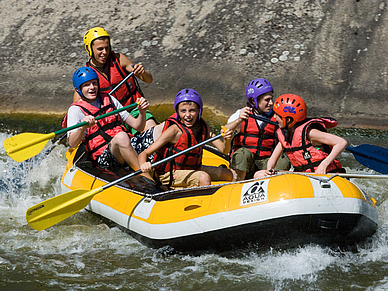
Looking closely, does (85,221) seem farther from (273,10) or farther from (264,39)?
(273,10)

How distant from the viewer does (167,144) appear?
5.09 metres

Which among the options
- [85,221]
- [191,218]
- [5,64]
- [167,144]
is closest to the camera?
[191,218]

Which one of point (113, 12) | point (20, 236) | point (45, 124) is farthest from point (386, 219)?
point (113, 12)

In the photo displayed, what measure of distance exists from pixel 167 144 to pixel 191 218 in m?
0.97

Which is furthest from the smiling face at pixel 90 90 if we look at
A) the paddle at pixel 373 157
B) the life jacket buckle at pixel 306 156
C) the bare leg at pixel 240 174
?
the paddle at pixel 373 157

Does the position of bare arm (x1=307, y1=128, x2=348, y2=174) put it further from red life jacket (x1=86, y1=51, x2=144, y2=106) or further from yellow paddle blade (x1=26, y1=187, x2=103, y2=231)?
red life jacket (x1=86, y1=51, x2=144, y2=106)

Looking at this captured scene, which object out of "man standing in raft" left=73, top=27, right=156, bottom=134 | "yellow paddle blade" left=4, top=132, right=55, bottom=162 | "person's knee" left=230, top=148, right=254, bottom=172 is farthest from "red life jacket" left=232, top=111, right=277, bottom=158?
"yellow paddle blade" left=4, top=132, right=55, bottom=162

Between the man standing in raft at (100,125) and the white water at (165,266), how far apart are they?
85cm

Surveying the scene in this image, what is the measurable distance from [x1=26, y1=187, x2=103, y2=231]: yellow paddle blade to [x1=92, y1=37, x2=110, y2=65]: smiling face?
1931 mm

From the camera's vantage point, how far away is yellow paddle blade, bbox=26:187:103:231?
16.0 ft

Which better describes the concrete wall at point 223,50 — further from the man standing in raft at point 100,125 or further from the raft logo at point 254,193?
the raft logo at point 254,193

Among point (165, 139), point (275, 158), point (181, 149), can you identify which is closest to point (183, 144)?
point (181, 149)

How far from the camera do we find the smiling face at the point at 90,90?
550 centimetres

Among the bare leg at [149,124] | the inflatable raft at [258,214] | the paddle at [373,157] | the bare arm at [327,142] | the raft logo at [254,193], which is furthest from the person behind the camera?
the bare leg at [149,124]
